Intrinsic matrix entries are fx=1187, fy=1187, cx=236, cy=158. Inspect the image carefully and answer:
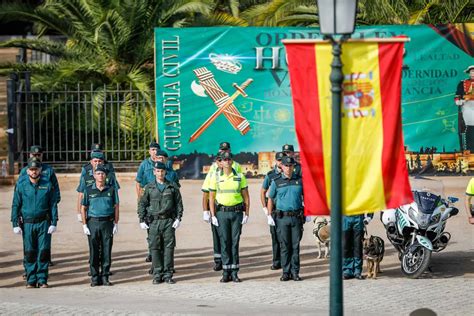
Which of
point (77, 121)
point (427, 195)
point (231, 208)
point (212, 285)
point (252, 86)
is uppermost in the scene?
point (252, 86)

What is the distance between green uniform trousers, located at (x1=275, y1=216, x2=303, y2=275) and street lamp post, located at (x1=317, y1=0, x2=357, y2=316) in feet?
19.3

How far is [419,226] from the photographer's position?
16.0m

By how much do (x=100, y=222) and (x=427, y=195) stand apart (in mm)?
4432

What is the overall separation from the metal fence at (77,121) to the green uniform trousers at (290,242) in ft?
36.7

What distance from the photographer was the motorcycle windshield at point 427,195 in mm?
16031

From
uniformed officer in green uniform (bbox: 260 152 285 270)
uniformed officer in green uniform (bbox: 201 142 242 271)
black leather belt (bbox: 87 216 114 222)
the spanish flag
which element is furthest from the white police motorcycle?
the spanish flag

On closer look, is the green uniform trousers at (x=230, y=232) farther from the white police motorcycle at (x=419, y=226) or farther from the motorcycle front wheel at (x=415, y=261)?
the motorcycle front wheel at (x=415, y=261)

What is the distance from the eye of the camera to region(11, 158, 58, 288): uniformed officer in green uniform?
15.6m

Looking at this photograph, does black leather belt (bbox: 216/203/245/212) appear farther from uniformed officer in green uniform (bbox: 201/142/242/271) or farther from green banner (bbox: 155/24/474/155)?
green banner (bbox: 155/24/474/155)

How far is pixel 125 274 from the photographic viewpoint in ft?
54.6

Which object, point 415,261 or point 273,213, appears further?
point 273,213

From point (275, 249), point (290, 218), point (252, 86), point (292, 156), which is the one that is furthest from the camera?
point (252, 86)

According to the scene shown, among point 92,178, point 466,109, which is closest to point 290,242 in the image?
point 92,178

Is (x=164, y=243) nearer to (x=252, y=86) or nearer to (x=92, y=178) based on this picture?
(x=92, y=178)
